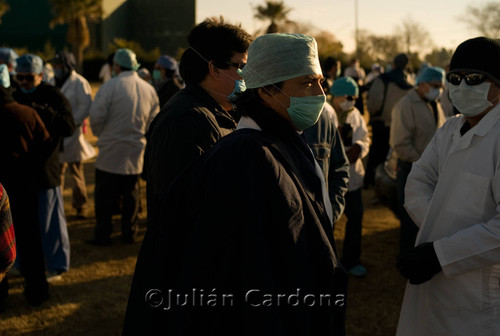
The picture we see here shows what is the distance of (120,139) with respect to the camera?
6.24 m

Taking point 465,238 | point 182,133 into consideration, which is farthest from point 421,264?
point 182,133

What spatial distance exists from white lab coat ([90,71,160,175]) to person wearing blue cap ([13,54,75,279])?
2.88 feet

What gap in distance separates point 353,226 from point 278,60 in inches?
143

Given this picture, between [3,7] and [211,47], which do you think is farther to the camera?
[3,7]

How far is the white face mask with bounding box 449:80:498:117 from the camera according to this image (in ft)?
8.39

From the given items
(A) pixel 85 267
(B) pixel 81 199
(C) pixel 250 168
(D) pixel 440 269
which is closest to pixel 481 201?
(D) pixel 440 269

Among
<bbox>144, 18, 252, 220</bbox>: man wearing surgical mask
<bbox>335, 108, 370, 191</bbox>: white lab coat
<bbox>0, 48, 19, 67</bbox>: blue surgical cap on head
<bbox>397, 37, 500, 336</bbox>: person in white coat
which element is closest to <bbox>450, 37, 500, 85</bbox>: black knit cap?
<bbox>397, 37, 500, 336</bbox>: person in white coat

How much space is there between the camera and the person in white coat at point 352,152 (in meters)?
5.20

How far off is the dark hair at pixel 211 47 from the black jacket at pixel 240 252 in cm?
125

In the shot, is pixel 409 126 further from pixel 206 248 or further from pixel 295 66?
pixel 206 248

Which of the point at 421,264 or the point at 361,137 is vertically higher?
the point at 421,264

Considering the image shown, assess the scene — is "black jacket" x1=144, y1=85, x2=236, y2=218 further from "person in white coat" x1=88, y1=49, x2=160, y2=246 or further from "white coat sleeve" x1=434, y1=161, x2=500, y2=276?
"person in white coat" x1=88, y1=49, x2=160, y2=246

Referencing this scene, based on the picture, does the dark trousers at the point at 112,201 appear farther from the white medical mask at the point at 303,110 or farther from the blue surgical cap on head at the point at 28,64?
the white medical mask at the point at 303,110

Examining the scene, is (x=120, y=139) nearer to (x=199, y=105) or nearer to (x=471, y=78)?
(x=199, y=105)
